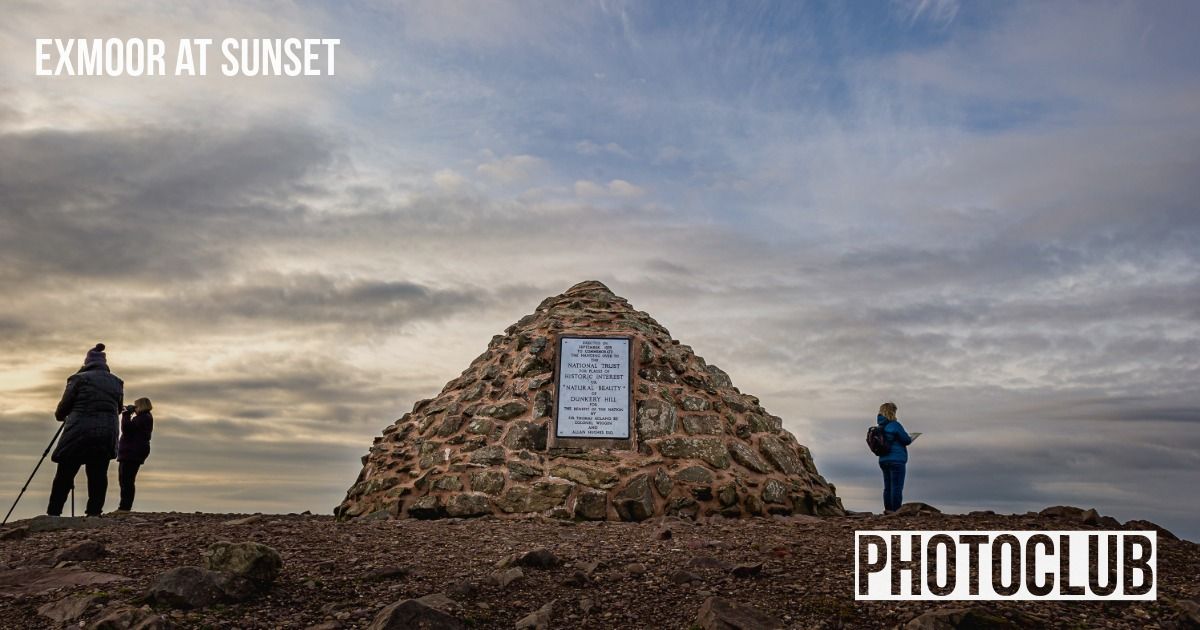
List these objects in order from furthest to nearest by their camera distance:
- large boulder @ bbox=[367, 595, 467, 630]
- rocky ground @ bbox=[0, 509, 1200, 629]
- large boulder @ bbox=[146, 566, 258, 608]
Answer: large boulder @ bbox=[146, 566, 258, 608] → rocky ground @ bbox=[0, 509, 1200, 629] → large boulder @ bbox=[367, 595, 467, 630]

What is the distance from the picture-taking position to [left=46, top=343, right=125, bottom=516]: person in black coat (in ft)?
39.8

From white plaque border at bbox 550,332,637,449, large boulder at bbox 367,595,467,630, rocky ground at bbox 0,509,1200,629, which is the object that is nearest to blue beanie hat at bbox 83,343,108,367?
rocky ground at bbox 0,509,1200,629

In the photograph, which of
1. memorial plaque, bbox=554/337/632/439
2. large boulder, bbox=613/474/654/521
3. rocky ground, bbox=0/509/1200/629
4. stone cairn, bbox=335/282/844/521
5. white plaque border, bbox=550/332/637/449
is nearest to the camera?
Answer: rocky ground, bbox=0/509/1200/629

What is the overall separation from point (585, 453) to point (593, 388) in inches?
42.3

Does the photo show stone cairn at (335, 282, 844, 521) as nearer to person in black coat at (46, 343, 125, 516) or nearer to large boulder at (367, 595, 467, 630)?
person in black coat at (46, 343, 125, 516)

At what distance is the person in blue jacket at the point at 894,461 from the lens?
12.5 meters

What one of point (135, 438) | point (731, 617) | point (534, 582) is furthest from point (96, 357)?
point (731, 617)

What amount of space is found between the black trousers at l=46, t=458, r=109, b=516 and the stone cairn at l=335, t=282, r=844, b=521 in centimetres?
333

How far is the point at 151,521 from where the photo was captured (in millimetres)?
11523

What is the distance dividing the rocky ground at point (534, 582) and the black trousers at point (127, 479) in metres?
3.92

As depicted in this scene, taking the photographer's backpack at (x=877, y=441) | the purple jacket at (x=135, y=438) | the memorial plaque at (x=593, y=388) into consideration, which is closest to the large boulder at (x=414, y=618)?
the memorial plaque at (x=593, y=388)

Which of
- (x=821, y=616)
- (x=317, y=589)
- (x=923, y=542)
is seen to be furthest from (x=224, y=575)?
(x=923, y=542)

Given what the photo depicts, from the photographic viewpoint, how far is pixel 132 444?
13.5 m

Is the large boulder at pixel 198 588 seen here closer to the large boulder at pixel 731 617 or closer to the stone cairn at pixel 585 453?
the large boulder at pixel 731 617
